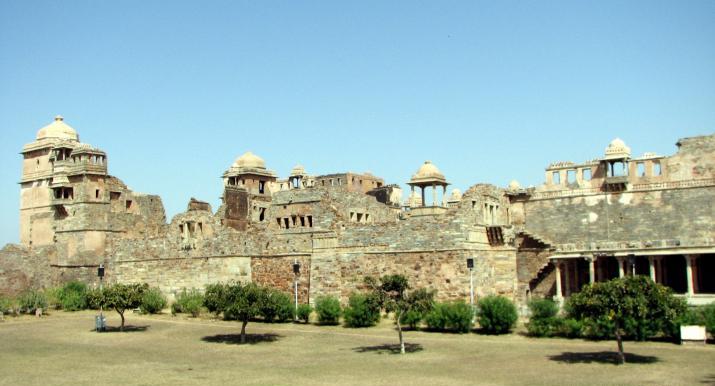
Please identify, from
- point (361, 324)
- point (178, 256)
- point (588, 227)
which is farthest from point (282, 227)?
point (588, 227)

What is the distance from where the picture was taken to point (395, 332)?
95.7 ft

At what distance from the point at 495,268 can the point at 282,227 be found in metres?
12.1

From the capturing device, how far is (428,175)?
36969 mm

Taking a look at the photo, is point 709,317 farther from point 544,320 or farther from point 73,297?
point 73,297

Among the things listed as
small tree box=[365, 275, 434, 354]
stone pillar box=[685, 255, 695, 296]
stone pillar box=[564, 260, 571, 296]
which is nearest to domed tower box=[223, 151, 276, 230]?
stone pillar box=[564, 260, 571, 296]

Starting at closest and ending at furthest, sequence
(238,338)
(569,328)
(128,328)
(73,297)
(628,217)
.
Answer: (569,328) → (238,338) → (128,328) → (73,297) → (628,217)

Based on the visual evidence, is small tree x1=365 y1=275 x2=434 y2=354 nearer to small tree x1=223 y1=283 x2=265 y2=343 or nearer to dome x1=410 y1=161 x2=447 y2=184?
small tree x1=223 y1=283 x2=265 y2=343

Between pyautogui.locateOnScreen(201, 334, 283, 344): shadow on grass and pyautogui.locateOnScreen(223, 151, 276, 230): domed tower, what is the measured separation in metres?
14.1

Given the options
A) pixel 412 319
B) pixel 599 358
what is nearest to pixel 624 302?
pixel 599 358

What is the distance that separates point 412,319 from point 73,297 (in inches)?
762

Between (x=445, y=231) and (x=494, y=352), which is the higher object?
(x=445, y=231)

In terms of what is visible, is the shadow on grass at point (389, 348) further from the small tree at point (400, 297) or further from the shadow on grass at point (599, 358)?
the shadow on grass at point (599, 358)

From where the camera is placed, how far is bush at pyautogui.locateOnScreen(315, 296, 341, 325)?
102 feet

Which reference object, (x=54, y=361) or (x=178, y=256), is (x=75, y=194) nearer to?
(x=178, y=256)
